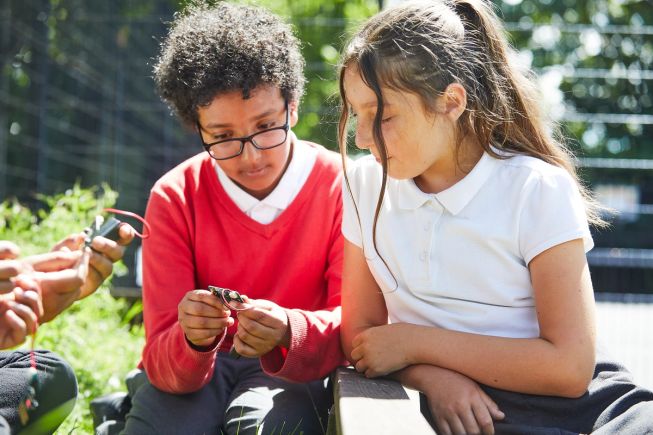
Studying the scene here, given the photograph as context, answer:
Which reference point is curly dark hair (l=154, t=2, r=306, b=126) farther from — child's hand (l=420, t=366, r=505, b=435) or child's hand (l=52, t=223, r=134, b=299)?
child's hand (l=420, t=366, r=505, b=435)

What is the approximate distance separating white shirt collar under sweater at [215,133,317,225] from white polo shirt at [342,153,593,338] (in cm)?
41

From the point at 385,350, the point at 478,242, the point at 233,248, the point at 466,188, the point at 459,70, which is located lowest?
the point at 385,350

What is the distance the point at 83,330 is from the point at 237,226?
1.26 m

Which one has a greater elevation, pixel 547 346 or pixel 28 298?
pixel 28 298

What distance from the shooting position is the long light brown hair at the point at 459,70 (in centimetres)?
188

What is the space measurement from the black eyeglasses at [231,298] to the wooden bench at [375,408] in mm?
262

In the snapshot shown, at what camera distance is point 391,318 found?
204 centimetres

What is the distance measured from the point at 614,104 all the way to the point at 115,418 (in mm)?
4117

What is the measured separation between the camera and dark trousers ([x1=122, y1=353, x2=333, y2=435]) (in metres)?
2.10

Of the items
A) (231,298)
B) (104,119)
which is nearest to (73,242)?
(231,298)

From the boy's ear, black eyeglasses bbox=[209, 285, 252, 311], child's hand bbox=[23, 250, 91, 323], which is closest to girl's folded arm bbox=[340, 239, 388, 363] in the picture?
black eyeglasses bbox=[209, 285, 252, 311]

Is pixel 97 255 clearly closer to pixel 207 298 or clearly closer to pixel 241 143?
pixel 207 298

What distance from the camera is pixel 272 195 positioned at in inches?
93.0

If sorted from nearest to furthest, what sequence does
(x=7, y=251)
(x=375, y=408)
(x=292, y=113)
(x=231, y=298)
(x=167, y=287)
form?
(x=375, y=408) < (x=7, y=251) < (x=231, y=298) < (x=167, y=287) < (x=292, y=113)
